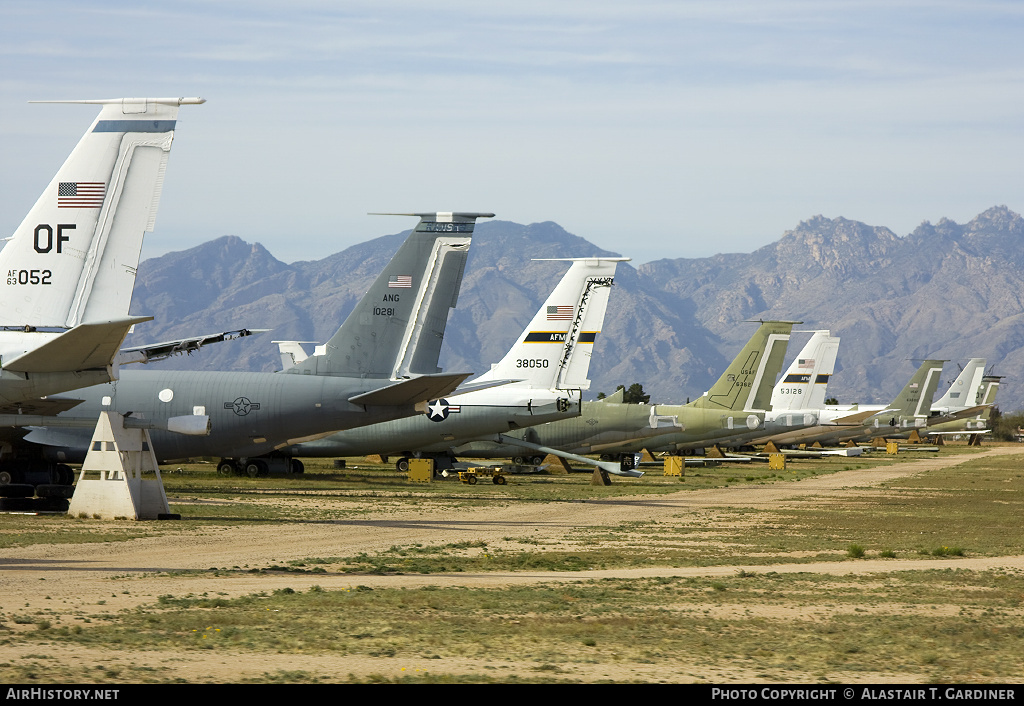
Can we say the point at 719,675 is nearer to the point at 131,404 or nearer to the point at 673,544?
the point at 673,544

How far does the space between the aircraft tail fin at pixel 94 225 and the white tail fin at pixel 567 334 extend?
31552 millimetres

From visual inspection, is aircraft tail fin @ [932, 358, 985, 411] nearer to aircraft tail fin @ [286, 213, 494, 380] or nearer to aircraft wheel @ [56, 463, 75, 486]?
aircraft tail fin @ [286, 213, 494, 380]

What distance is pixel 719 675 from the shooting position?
46.7 feet

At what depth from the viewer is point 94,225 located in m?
29.7

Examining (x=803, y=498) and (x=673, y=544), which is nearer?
(x=673, y=544)

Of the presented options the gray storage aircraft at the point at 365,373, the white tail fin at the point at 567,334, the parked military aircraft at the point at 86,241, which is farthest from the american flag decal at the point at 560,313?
the parked military aircraft at the point at 86,241

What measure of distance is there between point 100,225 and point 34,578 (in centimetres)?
1120

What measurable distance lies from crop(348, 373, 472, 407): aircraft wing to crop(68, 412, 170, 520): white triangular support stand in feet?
35.9

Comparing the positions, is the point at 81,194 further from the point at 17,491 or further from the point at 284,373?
the point at 284,373

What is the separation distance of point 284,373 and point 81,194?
742 inches

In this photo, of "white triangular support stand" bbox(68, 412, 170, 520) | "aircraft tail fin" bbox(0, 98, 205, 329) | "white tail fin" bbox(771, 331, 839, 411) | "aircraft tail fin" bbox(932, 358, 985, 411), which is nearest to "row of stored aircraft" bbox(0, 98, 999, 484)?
"aircraft tail fin" bbox(0, 98, 205, 329)

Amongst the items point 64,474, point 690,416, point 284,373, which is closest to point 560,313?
point 284,373

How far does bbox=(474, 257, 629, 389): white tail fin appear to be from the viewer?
6000 cm
